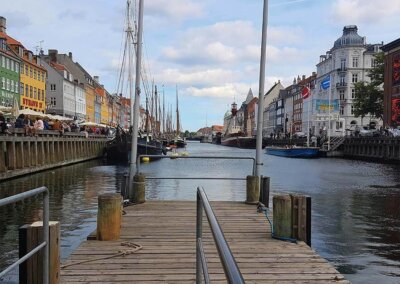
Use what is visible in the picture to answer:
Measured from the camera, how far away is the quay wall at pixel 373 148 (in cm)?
5768

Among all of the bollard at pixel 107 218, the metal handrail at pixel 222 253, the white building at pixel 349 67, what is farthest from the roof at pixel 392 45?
the metal handrail at pixel 222 253

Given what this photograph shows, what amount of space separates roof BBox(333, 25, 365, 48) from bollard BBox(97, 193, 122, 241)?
4271 inches

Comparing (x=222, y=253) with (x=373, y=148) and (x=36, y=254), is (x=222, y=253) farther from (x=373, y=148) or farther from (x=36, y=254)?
(x=373, y=148)

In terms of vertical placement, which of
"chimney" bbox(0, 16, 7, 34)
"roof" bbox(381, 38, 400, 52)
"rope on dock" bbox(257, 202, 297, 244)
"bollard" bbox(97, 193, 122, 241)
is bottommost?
"rope on dock" bbox(257, 202, 297, 244)

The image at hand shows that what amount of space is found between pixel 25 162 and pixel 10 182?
601 centimetres

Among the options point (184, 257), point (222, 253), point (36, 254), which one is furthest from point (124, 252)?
point (222, 253)

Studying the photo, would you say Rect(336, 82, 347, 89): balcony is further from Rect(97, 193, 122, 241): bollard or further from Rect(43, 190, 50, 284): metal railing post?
Rect(43, 190, 50, 284): metal railing post

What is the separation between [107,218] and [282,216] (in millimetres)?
3012

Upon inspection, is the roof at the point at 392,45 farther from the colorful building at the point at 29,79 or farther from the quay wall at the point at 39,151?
the colorful building at the point at 29,79

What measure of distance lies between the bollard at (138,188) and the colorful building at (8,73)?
5575 centimetres

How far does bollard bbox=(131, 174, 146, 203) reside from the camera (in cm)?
1283

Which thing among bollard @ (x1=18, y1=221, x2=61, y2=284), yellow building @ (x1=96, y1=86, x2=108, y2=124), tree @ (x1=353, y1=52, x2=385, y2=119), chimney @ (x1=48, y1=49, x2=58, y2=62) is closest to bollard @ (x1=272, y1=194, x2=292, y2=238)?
bollard @ (x1=18, y1=221, x2=61, y2=284)

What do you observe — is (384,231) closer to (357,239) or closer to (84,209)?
(357,239)

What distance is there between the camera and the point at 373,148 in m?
65.8
